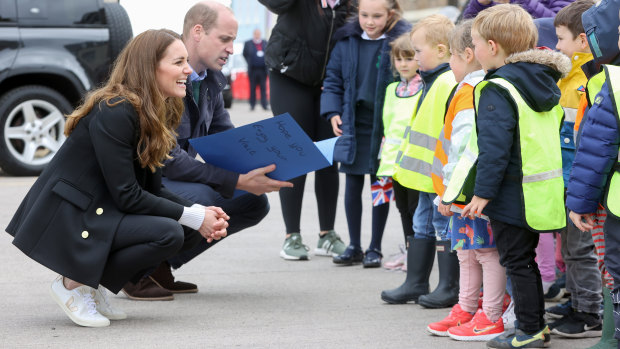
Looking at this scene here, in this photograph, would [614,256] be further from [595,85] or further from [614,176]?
[595,85]

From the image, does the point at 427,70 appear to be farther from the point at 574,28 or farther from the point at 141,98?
the point at 141,98

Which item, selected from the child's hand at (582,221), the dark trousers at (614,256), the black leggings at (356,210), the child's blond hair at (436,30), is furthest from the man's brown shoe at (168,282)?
the dark trousers at (614,256)

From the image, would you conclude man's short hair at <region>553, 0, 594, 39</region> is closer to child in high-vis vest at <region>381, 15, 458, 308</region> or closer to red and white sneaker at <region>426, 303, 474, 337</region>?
child in high-vis vest at <region>381, 15, 458, 308</region>

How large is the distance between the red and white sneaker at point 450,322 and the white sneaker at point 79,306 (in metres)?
1.49

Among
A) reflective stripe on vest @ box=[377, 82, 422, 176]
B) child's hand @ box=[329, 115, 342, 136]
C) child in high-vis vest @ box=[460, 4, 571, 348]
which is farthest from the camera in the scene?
child's hand @ box=[329, 115, 342, 136]

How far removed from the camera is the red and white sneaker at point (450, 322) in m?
4.42

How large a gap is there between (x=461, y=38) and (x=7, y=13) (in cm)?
650

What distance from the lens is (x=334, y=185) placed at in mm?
6602

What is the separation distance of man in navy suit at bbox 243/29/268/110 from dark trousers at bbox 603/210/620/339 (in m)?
22.2

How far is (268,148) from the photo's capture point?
16.1ft

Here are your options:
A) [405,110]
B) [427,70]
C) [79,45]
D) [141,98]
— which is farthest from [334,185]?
[79,45]

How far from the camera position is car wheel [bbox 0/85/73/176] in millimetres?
9789

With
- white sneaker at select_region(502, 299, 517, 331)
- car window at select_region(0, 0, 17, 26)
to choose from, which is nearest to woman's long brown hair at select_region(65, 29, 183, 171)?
white sneaker at select_region(502, 299, 517, 331)

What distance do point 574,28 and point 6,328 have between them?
2914 mm
